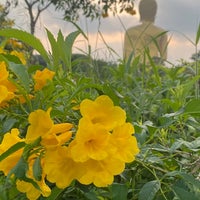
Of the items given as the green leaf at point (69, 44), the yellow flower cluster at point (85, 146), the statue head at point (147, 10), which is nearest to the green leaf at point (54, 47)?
the green leaf at point (69, 44)

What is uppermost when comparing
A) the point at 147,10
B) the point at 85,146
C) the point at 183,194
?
the point at 85,146

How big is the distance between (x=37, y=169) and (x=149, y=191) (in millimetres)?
162

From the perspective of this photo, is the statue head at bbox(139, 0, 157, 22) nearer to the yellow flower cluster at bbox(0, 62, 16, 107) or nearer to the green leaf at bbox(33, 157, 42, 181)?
the yellow flower cluster at bbox(0, 62, 16, 107)

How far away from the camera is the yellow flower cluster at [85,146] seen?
578 mm

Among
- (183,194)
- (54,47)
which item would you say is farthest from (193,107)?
(54,47)

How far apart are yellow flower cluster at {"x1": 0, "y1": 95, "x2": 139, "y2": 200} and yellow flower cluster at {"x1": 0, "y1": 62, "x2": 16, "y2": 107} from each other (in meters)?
0.09

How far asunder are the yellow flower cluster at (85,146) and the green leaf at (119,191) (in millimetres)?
92

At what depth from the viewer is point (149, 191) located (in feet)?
2.19

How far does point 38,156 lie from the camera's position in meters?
0.63

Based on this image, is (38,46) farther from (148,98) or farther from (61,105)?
(148,98)

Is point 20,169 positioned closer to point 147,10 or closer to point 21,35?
point 21,35

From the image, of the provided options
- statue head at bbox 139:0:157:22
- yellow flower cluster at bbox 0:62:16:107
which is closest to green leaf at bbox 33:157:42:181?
yellow flower cluster at bbox 0:62:16:107

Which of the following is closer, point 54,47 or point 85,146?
point 85,146

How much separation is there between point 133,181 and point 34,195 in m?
0.17
